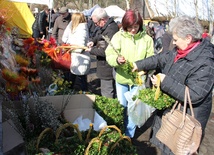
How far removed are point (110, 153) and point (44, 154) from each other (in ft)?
1.96

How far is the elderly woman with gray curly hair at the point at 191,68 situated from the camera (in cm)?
222

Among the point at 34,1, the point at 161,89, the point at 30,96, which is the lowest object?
the point at 30,96

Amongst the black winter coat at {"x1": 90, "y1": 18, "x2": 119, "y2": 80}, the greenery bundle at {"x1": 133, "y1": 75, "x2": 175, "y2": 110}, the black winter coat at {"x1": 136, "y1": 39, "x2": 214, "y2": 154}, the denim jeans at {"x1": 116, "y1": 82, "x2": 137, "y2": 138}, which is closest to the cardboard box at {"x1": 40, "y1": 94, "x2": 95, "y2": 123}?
the denim jeans at {"x1": 116, "y1": 82, "x2": 137, "y2": 138}

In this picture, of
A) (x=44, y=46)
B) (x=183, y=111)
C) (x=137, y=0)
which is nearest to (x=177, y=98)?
(x=183, y=111)

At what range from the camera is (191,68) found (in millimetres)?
2281

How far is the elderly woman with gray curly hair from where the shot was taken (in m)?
2.22

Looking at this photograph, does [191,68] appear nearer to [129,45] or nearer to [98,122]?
[129,45]

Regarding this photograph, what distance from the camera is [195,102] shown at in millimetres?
2295

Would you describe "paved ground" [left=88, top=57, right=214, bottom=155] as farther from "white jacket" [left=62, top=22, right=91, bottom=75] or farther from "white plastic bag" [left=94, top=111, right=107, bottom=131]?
"white jacket" [left=62, top=22, right=91, bottom=75]

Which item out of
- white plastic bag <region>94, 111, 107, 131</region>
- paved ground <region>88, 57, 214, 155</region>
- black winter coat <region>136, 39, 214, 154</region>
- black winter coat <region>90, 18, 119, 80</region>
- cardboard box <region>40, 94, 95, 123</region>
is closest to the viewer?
black winter coat <region>136, 39, 214, 154</region>

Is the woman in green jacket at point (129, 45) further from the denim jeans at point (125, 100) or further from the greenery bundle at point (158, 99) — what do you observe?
the greenery bundle at point (158, 99)

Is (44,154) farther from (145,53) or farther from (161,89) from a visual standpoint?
(145,53)

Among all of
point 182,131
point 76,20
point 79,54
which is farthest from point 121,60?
point 76,20

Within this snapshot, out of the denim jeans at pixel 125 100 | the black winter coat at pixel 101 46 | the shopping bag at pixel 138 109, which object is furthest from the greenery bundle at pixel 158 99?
the black winter coat at pixel 101 46
